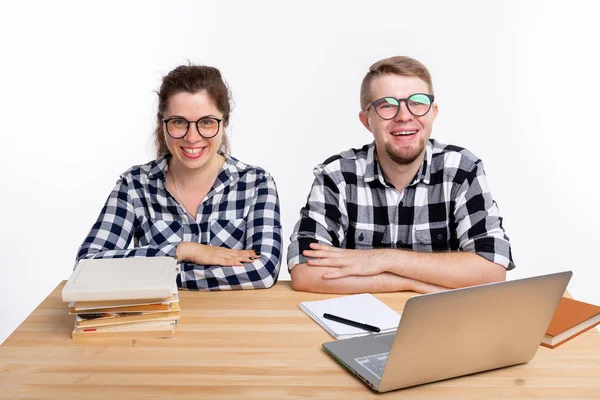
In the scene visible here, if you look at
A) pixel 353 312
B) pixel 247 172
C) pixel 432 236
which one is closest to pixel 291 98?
pixel 247 172

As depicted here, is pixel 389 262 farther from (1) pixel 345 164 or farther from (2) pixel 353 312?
(1) pixel 345 164

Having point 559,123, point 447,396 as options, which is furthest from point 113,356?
point 559,123

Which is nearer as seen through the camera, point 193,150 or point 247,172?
point 193,150

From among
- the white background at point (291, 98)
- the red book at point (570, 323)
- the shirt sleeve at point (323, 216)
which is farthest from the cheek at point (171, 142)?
the white background at point (291, 98)

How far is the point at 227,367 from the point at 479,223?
3.74 feet

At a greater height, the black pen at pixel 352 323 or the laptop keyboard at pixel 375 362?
the black pen at pixel 352 323

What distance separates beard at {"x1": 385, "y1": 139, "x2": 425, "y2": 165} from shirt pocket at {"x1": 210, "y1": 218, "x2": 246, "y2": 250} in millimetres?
596

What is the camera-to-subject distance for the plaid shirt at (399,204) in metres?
2.46

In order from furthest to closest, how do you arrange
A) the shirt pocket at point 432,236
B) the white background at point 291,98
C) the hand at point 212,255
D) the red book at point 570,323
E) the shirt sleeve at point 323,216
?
the white background at point 291,98, the shirt pocket at point 432,236, the shirt sleeve at point 323,216, the hand at point 212,255, the red book at point 570,323

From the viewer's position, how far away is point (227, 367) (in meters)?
1.66

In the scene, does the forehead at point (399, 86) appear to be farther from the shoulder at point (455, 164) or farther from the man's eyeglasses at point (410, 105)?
the shoulder at point (455, 164)

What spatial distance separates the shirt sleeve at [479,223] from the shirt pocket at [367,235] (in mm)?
283

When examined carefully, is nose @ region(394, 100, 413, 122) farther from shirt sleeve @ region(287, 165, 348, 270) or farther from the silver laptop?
the silver laptop

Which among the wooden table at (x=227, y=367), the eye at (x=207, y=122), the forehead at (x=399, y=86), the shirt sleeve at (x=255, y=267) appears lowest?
the wooden table at (x=227, y=367)
